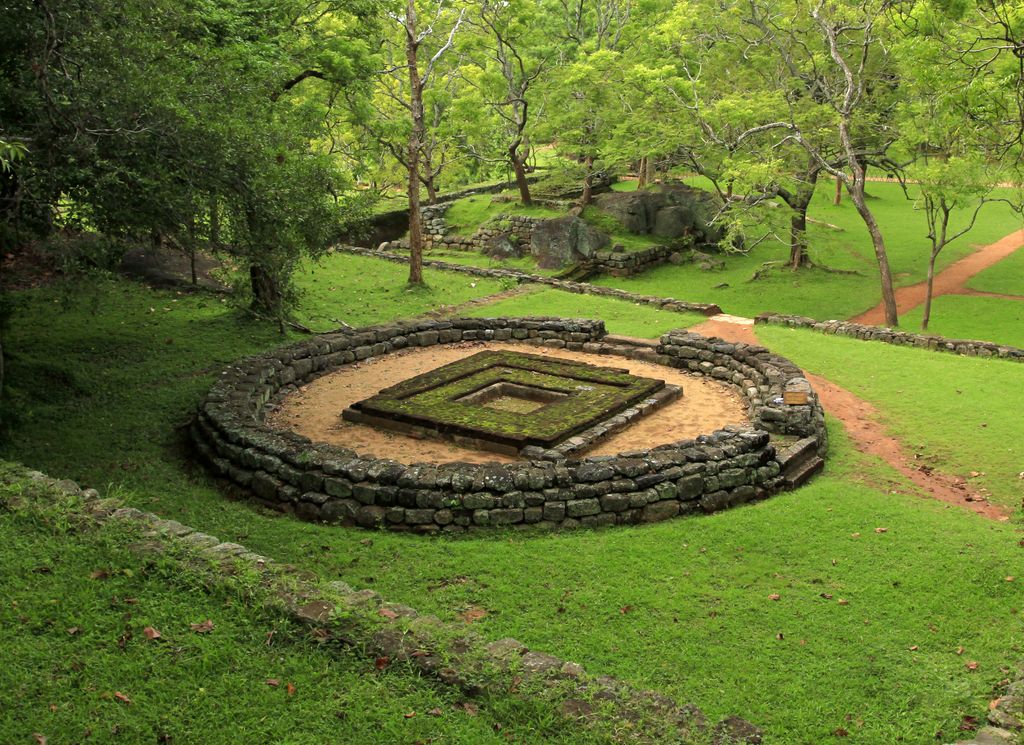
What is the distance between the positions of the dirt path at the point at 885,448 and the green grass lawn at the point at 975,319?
25.6 feet

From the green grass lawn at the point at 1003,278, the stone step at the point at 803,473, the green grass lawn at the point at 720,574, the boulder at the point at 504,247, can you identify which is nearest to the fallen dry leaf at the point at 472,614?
the green grass lawn at the point at 720,574

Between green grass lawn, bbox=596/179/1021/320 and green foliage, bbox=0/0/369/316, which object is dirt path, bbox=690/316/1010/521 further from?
green grass lawn, bbox=596/179/1021/320

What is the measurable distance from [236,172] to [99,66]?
1788 mm

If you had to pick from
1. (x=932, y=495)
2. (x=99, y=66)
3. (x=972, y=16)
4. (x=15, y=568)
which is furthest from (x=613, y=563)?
(x=972, y=16)

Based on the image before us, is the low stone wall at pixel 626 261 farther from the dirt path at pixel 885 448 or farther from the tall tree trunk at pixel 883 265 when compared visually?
the dirt path at pixel 885 448

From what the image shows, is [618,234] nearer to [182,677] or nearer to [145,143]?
[145,143]

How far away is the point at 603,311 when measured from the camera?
2017 cm

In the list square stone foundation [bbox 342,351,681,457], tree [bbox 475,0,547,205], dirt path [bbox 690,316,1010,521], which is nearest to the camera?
dirt path [bbox 690,316,1010,521]

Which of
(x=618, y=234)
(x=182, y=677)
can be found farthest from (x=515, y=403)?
(x=618, y=234)

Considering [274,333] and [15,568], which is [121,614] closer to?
[15,568]

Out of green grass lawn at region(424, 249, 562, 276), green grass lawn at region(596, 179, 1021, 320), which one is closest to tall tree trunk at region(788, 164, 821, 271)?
green grass lawn at region(596, 179, 1021, 320)

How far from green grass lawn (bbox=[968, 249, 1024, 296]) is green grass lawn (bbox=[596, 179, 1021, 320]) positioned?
4.61 feet

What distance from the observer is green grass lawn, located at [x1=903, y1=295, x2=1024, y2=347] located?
71.3ft

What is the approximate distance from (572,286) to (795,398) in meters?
10.6
